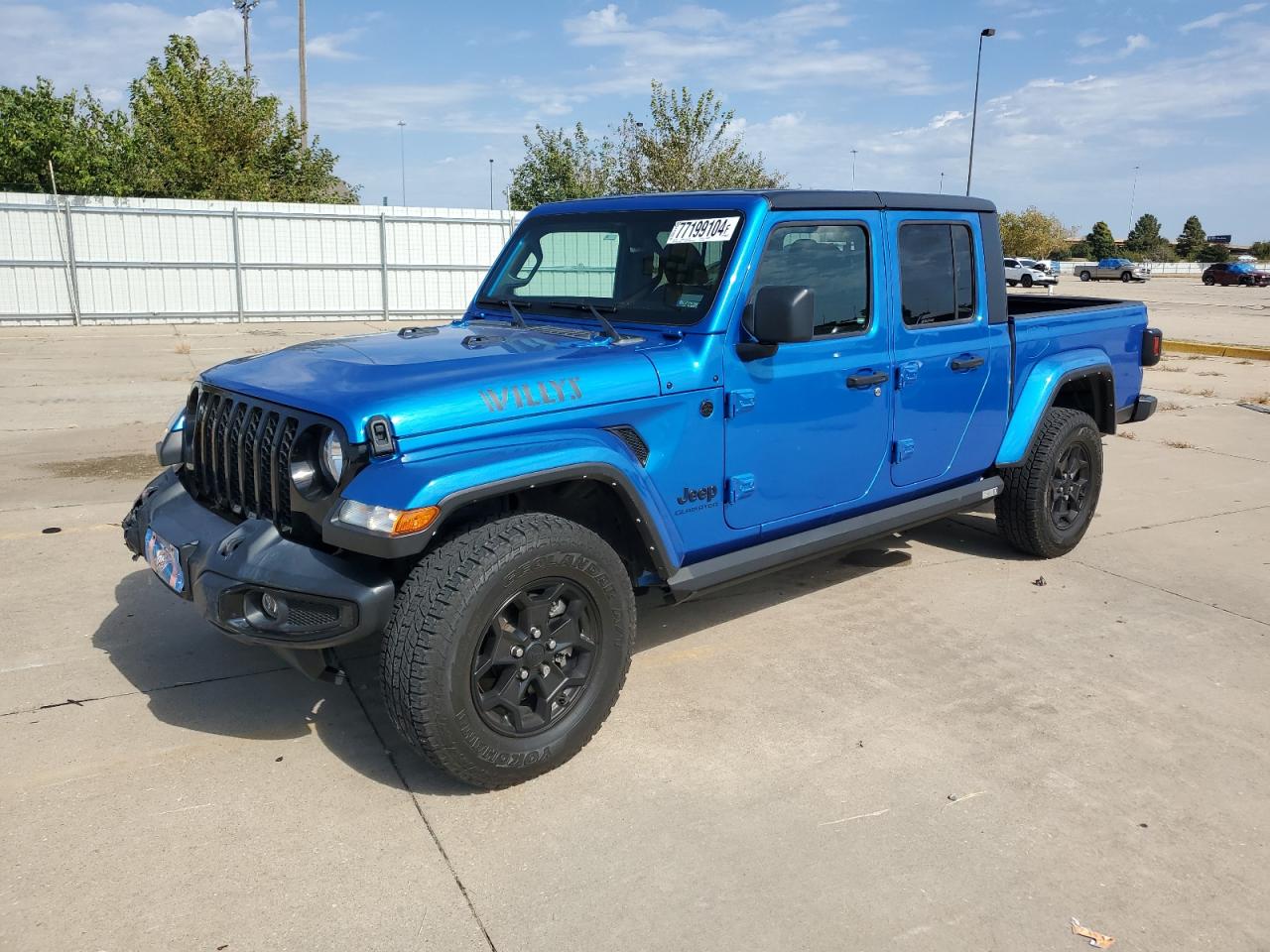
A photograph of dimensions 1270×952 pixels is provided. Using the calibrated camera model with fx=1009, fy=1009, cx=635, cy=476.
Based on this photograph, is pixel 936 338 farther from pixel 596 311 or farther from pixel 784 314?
pixel 596 311

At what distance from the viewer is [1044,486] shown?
17.5 ft

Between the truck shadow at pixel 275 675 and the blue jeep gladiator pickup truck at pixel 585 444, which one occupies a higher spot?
the blue jeep gladiator pickup truck at pixel 585 444

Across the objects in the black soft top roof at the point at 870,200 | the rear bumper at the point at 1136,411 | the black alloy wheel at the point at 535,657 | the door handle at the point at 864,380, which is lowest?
the black alloy wheel at the point at 535,657

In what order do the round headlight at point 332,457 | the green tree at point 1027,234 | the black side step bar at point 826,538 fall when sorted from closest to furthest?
the round headlight at point 332,457, the black side step bar at point 826,538, the green tree at point 1027,234

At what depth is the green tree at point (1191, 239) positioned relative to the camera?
254 feet

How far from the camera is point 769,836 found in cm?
299

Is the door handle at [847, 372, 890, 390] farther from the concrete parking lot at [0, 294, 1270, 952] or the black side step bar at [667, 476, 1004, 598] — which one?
the concrete parking lot at [0, 294, 1270, 952]

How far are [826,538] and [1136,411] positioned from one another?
115 inches

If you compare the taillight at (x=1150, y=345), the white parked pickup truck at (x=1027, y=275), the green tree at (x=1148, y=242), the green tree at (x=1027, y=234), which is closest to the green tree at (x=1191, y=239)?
the green tree at (x=1148, y=242)

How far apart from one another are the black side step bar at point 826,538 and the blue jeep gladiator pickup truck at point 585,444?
16 mm

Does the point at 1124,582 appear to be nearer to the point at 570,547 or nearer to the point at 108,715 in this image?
the point at 570,547

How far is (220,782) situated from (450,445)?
134cm

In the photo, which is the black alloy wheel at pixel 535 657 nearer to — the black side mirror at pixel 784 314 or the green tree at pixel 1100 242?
the black side mirror at pixel 784 314

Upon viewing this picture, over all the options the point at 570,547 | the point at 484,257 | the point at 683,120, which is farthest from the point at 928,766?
the point at 683,120
